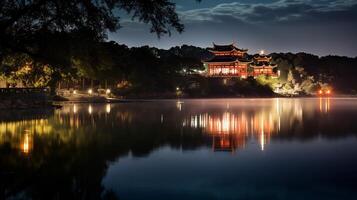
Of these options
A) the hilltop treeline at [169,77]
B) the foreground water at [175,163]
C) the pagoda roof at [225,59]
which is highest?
the pagoda roof at [225,59]

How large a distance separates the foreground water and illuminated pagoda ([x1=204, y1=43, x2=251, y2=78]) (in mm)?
77655

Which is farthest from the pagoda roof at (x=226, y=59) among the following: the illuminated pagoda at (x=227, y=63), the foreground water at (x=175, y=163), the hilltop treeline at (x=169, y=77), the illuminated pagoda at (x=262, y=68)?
the foreground water at (x=175, y=163)

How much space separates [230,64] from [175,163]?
89.3 meters

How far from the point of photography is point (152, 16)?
1188cm

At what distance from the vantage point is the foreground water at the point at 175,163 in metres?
10.9

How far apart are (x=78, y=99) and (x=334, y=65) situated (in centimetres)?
9734

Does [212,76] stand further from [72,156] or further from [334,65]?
[72,156]

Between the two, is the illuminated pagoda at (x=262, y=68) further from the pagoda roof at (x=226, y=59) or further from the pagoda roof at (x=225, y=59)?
the pagoda roof at (x=225, y=59)

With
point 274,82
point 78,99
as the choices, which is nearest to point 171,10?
point 78,99

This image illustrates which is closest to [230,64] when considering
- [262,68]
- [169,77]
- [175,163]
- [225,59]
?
[225,59]

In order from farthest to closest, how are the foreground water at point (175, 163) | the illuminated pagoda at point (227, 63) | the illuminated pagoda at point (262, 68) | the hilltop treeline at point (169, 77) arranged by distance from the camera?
the illuminated pagoda at point (262, 68) < the illuminated pagoda at point (227, 63) < the hilltop treeline at point (169, 77) < the foreground water at point (175, 163)

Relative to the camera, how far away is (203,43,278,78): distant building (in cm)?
10294

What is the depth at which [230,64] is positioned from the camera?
338 ft

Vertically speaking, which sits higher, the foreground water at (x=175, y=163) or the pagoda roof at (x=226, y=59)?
the pagoda roof at (x=226, y=59)
